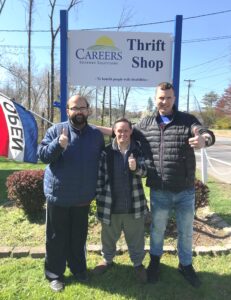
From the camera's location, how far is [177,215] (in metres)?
3.82

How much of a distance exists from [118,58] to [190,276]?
3132 mm

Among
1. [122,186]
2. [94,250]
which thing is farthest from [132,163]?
[94,250]

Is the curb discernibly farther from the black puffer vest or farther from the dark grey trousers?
the black puffer vest

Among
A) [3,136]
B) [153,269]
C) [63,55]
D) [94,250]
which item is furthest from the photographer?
[63,55]

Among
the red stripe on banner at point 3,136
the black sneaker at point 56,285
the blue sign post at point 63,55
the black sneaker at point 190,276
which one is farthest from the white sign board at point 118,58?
the black sneaker at point 56,285

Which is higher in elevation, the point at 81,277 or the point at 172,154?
the point at 172,154

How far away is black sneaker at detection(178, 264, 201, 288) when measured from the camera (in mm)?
3857

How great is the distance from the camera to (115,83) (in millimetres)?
5441

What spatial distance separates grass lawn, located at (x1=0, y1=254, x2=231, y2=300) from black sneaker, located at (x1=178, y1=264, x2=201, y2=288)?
5 centimetres

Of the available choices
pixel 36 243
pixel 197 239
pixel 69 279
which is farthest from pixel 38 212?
pixel 197 239

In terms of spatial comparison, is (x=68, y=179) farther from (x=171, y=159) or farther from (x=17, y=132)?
(x=17, y=132)

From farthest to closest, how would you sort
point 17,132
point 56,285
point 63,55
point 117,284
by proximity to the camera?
point 63,55 < point 17,132 < point 117,284 < point 56,285

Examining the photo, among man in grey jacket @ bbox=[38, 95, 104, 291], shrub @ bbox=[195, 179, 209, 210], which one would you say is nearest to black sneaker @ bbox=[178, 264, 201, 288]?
man in grey jacket @ bbox=[38, 95, 104, 291]

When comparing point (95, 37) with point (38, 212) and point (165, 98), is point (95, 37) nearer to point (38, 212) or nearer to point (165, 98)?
point (165, 98)
